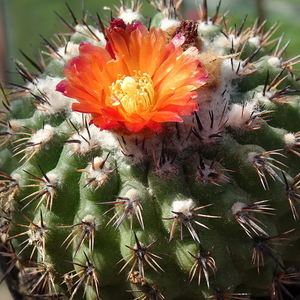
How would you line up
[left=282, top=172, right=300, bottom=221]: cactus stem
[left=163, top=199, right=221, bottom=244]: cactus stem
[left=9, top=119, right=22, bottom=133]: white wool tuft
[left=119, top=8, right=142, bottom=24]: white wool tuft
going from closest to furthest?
[left=163, top=199, right=221, bottom=244]: cactus stem → [left=282, top=172, right=300, bottom=221]: cactus stem → [left=9, top=119, right=22, bottom=133]: white wool tuft → [left=119, top=8, right=142, bottom=24]: white wool tuft

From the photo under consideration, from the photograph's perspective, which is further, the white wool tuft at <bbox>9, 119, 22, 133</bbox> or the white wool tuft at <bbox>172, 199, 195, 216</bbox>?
the white wool tuft at <bbox>9, 119, 22, 133</bbox>

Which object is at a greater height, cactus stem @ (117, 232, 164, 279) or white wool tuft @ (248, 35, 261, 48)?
white wool tuft @ (248, 35, 261, 48)

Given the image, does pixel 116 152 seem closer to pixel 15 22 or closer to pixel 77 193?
pixel 77 193

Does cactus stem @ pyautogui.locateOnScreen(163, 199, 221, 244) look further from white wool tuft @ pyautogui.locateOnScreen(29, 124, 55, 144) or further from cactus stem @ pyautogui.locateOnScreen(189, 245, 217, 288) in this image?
white wool tuft @ pyautogui.locateOnScreen(29, 124, 55, 144)

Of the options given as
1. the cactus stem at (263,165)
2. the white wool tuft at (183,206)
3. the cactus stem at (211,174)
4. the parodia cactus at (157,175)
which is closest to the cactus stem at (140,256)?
the parodia cactus at (157,175)

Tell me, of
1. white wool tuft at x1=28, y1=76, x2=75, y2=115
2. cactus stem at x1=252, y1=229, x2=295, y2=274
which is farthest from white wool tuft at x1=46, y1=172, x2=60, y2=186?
cactus stem at x1=252, y1=229, x2=295, y2=274

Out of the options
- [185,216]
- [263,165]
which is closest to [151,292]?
[185,216]

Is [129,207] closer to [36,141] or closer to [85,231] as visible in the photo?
[85,231]
